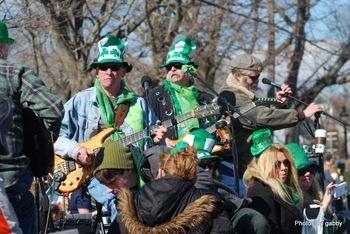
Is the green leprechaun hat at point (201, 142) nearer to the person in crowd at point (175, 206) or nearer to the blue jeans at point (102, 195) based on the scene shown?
the blue jeans at point (102, 195)

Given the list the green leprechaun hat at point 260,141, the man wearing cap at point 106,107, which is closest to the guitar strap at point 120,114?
the man wearing cap at point 106,107

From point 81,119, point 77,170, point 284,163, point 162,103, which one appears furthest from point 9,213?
point 162,103

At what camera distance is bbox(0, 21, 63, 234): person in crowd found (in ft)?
18.9

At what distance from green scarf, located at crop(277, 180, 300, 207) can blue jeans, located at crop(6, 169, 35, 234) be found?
8.71ft

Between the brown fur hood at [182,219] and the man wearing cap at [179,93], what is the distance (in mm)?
2436

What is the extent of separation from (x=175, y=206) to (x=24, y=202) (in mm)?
1000

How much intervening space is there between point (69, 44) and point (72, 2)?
2.12 m

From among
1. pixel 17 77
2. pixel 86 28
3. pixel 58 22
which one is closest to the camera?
pixel 17 77

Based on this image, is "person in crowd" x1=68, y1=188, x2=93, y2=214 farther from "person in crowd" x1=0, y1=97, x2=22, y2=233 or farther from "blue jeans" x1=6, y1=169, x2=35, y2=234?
"person in crowd" x1=0, y1=97, x2=22, y2=233

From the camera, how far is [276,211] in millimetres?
7707

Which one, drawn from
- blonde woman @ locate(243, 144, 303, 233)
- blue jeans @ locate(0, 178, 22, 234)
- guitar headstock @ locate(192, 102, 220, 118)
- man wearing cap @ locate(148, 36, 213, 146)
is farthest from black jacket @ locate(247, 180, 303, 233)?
blue jeans @ locate(0, 178, 22, 234)

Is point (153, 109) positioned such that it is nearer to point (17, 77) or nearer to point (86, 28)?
point (17, 77)

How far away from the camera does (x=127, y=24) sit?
61.0ft

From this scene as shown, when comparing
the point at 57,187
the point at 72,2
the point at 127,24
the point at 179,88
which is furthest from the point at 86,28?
the point at 57,187
